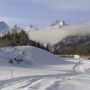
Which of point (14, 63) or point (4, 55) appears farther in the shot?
point (4, 55)

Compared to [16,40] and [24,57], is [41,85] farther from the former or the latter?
[16,40]

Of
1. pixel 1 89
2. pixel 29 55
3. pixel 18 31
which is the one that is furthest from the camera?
pixel 18 31

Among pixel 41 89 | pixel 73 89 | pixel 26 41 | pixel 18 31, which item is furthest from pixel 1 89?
pixel 18 31

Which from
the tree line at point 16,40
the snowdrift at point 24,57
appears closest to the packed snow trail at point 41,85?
the snowdrift at point 24,57

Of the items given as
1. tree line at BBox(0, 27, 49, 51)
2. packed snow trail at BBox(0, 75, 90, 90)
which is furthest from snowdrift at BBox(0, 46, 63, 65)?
packed snow trail at BBox(0, 75, 90, 90)

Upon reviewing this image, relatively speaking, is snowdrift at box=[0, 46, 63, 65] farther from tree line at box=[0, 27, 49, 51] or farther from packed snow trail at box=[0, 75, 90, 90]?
packed snow trail at box=[0, 75, 90, 90]

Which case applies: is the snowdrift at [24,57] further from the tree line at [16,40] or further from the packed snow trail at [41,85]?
the packed snow trail at [41,85]

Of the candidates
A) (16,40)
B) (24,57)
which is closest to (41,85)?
(24,57)

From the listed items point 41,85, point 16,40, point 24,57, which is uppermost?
point 16,40

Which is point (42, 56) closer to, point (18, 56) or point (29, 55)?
point (29, 55)

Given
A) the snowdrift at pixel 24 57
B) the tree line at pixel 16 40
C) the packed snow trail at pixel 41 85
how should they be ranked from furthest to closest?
the tree line at pixel 16 40, the snowdrift at pixel 24 57, the packed snow trail at pixel 41 85

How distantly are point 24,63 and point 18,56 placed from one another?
5.38ft

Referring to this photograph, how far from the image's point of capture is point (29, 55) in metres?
58.7

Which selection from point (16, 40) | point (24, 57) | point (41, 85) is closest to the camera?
point (41, 85)
